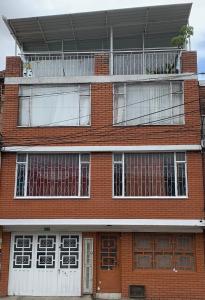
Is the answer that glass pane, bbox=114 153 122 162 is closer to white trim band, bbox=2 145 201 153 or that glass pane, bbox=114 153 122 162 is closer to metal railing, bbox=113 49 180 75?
white trim band, bbox=2 145 201 153

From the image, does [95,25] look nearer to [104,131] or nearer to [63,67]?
[63,67]

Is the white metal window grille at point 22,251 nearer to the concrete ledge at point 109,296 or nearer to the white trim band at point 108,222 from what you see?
the white trim band at point 108,222

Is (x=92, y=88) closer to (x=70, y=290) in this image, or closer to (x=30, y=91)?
(x=30, y=91)

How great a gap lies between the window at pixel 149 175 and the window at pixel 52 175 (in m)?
1.26

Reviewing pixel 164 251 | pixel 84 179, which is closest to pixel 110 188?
pixel 84 179

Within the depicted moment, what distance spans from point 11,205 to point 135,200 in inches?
182

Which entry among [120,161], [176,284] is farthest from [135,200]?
[176,284]

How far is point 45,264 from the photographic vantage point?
1669cm

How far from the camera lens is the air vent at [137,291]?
623 inches

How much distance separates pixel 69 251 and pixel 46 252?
87 centimetres

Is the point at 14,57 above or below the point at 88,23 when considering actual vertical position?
below

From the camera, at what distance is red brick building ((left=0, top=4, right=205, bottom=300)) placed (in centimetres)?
1630

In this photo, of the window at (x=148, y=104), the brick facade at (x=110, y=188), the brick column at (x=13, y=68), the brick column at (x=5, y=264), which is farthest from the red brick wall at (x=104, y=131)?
the brick column at (x=5, y=264)

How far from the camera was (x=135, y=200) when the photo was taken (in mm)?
16547
